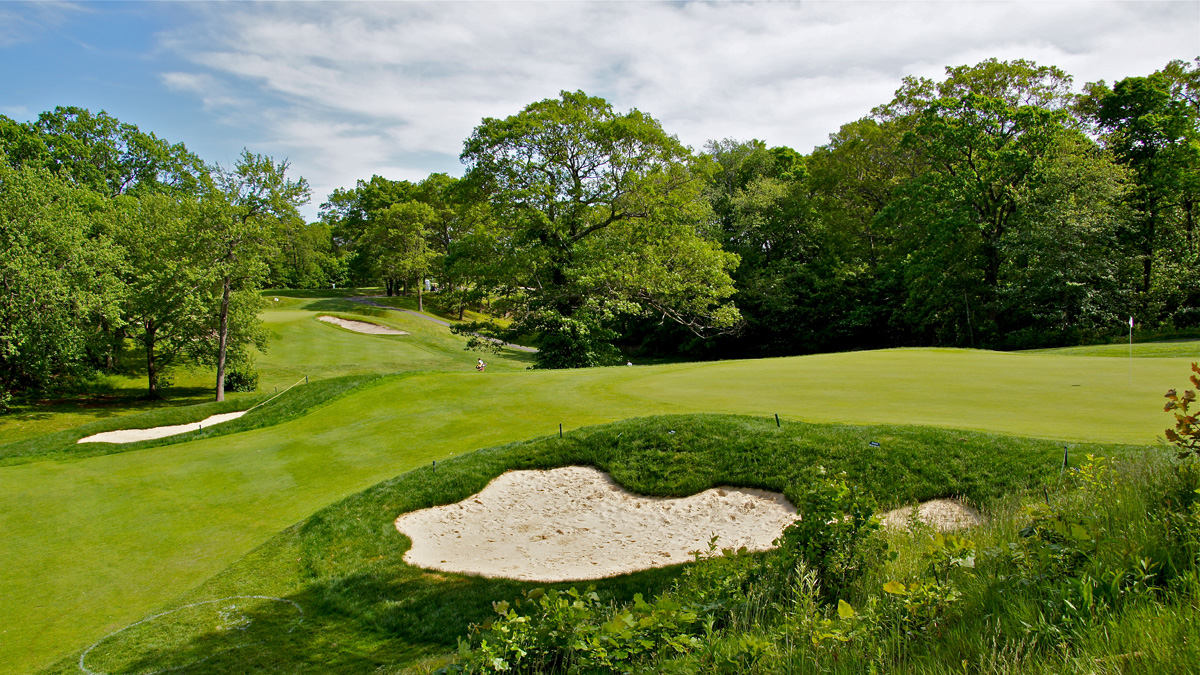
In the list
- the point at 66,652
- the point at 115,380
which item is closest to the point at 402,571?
the point at 66,652

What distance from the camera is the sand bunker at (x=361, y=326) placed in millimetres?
44125

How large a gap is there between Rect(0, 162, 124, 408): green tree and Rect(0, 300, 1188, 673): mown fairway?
1437 centimetres

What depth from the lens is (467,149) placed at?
27969mm

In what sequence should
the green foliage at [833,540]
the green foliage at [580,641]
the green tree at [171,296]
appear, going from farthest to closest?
the green tree at [171,296]
the green foliage at [833,540]
the green foliage at [580,641]

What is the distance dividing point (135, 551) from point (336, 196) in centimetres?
9161

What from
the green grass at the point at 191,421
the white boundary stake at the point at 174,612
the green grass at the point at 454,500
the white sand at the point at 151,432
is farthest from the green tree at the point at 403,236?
the white boundary stake at the point at 174,612

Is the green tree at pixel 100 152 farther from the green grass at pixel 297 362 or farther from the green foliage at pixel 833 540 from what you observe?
→ the green foliage at pixel 833 540

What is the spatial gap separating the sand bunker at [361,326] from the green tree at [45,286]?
16790mm

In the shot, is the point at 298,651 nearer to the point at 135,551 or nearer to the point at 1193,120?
the point at 135,551

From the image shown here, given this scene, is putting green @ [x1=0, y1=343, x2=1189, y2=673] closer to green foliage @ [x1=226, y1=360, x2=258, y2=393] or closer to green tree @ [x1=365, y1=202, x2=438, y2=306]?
green foliage @ [x1=226, y1=360, x2=258, y2=393]

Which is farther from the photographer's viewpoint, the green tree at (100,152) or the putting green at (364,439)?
the green tree at (100,152)

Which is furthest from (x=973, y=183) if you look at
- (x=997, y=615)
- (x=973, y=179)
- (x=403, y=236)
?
(x=403, y=236)

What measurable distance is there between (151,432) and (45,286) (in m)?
12.9

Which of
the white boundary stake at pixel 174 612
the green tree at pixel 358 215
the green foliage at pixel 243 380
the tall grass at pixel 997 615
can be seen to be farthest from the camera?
the green tree at pixel 358 215
